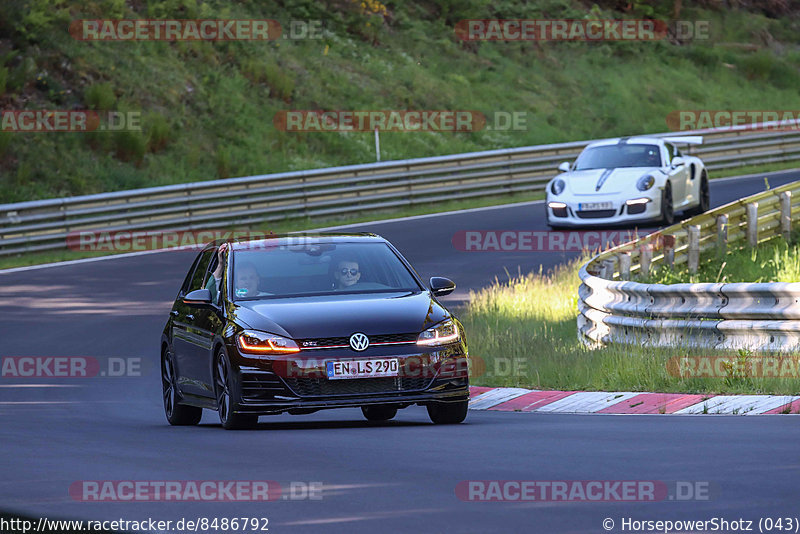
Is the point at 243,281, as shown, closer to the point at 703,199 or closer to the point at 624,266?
the point at 624,266

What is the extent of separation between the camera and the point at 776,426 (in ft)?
32.8

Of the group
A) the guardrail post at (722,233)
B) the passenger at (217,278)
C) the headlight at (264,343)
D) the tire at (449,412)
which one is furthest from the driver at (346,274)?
the guardrail post at (722,233)

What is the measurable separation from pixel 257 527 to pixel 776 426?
4324mm

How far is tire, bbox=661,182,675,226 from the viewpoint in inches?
961

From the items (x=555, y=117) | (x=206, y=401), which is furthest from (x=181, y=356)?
(x=555, y=117)

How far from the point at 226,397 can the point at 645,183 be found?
14099mm

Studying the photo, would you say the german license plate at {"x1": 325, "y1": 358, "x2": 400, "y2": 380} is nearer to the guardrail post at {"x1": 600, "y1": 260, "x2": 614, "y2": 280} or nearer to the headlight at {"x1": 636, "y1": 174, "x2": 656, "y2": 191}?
the guardrail post at {"x1": 600, "y1": 260, "x2": 614, "y2": 280}

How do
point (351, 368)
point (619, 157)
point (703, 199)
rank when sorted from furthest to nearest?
point (703, 199)
point (619, 157)
point (351, 368)

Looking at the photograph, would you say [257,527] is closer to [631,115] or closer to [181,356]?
[181,356]

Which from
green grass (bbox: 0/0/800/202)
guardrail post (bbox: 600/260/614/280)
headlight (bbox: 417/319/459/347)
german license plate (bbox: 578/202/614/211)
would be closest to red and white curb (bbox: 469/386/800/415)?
headlight (bbox: 417/319/459/347)

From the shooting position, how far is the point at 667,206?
80.7 feet

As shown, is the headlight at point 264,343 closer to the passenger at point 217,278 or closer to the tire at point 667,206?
the passenger at point 217,278

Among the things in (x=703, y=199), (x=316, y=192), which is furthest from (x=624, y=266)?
(x=316, y=192)

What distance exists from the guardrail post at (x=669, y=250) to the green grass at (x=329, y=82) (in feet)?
44.1
